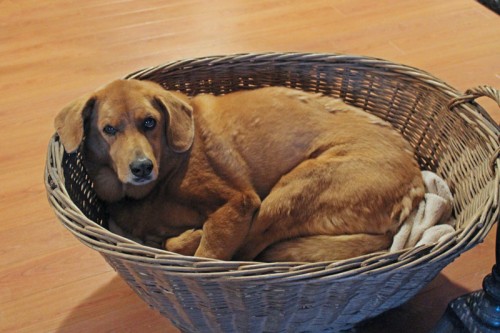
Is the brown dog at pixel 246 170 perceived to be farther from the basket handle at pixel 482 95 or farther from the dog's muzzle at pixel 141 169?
the basket handle at pixel 482 95

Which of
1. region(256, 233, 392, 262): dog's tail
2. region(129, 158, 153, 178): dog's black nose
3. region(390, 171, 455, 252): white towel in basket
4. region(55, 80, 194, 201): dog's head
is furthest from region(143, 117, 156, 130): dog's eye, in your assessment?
region(390, 171, 455, 252): white towel in basket

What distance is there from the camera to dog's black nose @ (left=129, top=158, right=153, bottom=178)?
4.81 feet

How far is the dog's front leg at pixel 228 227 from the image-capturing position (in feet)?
5.02

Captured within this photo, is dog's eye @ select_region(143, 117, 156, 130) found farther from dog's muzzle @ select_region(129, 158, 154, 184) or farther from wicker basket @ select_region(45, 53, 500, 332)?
wicker basket @ select_region(45, 53, 500, 332)

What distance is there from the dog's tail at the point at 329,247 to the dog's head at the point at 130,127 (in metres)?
0.38

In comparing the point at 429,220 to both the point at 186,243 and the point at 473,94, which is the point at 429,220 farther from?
the point at 186,243

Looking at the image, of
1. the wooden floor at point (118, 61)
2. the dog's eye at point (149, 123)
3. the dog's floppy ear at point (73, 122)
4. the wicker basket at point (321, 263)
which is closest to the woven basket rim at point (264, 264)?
the wicker basket at point (321, 263)

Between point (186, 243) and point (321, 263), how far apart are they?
509 millimetres

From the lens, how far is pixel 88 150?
1650 mm

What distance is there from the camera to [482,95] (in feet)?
4.96

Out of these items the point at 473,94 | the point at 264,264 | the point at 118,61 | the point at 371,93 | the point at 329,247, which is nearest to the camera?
the point at 264,264

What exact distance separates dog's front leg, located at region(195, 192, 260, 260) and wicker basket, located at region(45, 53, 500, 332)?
0.20 meters

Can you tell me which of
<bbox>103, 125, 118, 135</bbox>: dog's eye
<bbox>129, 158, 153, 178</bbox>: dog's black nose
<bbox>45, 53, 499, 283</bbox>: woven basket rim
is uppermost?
<bbox>103, 125, 118, 135</bbox>: dog's eye

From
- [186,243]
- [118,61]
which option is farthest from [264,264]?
[118,61]
